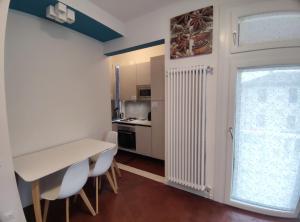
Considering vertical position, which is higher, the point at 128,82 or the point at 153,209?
the point at 128,82

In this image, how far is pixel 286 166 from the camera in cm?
173

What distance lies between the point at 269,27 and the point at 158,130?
7.47 ft

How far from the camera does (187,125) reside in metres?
2.09

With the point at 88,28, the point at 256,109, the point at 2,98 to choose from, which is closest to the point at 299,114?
the point at 256,109

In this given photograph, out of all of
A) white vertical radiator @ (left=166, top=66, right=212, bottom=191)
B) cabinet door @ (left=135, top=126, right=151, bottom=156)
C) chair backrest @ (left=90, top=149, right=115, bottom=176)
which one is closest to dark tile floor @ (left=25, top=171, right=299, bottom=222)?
white vertical radiator @ (left=166, top=66, right=212, bottom=191)

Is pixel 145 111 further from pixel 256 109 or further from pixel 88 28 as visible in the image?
pixel 256 109

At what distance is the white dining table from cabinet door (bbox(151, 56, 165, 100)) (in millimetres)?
1469

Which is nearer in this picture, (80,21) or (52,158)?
(52,158)

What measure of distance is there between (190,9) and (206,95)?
116cm

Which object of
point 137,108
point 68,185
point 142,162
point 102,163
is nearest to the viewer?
point 68,185

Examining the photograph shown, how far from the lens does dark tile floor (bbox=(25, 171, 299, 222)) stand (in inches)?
69.2

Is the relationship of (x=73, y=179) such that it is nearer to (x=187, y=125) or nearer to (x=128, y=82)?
(x=187, y=125)

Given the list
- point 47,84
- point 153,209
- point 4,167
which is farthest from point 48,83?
point 153,209

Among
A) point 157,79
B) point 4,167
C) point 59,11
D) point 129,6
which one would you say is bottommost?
point 4,167
